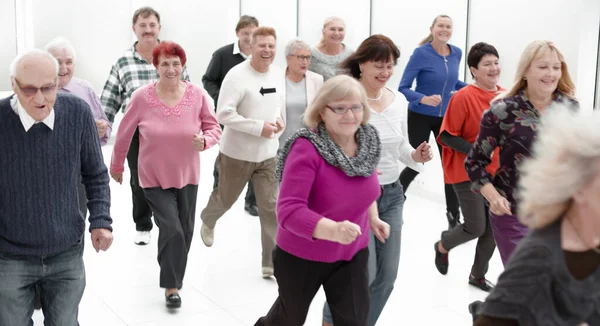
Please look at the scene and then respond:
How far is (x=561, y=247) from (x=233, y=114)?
14.0 feet

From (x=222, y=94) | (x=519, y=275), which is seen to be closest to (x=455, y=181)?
(x=222, y=94)

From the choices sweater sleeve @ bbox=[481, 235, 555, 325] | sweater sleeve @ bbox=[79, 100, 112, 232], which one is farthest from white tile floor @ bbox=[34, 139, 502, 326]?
sweater sleeve @ bbox=[481, 235, 555, 325]

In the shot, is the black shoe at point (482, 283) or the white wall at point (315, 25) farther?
the white wall at point (315, 25)

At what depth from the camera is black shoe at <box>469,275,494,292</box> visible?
6.38 metres

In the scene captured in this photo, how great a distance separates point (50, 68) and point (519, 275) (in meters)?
2.20

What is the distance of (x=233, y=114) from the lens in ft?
20.7

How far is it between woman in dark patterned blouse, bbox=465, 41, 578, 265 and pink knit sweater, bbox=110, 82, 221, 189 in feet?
6.32

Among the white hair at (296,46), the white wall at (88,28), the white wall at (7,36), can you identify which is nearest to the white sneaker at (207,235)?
the white hair at (296,46)

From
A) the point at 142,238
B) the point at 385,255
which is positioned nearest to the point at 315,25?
the point at 142,238

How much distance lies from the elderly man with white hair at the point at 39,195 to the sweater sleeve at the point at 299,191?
0.87 m

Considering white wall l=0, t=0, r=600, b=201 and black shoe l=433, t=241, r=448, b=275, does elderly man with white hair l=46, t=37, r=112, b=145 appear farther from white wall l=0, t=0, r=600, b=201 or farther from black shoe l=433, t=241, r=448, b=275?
white wall l=0, t=0, r=600, b=201

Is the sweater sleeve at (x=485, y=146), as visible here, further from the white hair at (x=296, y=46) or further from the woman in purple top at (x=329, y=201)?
the white hair at (x=296, y=46)

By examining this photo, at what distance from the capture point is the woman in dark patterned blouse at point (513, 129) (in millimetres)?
4383

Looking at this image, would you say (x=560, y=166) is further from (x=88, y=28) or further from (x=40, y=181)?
(x=88, y=28)
